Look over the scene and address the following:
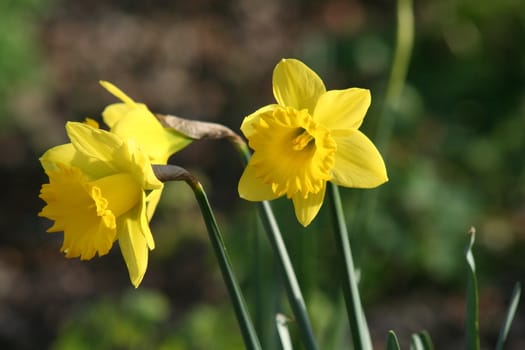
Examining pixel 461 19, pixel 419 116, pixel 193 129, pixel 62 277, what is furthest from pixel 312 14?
pixel 193 129

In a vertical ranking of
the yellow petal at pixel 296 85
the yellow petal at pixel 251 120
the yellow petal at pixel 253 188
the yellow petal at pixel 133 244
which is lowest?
the yellow petal at pixel 133 244

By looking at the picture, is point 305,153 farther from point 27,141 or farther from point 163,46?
point 163,46

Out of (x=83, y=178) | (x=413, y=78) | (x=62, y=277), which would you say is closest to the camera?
(x=83, y=178)

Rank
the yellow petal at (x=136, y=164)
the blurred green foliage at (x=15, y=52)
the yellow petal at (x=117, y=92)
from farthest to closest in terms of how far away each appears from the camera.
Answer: the blurred green foliage at (x=15, y=52), the yellow petal at (x=117, y=92), the yellow petal at (x=136, y=164)

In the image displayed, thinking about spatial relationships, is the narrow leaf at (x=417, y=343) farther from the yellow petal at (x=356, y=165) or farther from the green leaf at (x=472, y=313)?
the yellow petal at (x=356, y=165)

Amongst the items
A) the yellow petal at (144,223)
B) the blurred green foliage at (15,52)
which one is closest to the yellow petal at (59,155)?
the yellow petal at (144,223)

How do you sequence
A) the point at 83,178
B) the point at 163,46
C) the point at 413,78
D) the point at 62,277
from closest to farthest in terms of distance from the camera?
the point at 83,178
the point at 62,277
the point at 413,78
the point at 163,46

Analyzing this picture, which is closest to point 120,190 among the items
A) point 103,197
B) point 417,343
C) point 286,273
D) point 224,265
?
point 103,197
